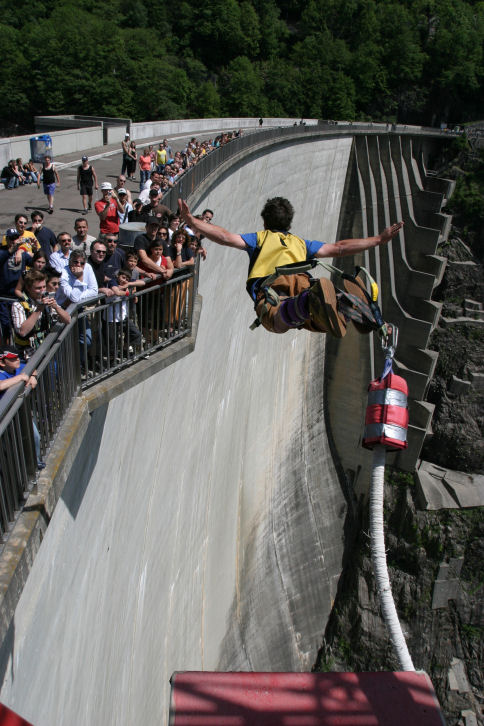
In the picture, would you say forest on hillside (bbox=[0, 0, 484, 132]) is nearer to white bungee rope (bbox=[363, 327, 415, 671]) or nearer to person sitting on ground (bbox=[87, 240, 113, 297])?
person sitting on ground (bbox=[87, 240, 113, 297])

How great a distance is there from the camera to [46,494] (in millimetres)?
3717

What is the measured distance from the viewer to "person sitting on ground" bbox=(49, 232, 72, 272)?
5.94 metres

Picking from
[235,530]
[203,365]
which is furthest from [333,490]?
[203,365]

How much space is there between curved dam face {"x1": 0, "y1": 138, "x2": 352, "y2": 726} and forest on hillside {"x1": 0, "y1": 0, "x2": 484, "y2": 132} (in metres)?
30.4

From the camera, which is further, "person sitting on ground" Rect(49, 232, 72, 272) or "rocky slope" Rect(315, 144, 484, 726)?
"rocky slope" Rect(315, 144, 484, 726)

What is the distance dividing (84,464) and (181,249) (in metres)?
3.04

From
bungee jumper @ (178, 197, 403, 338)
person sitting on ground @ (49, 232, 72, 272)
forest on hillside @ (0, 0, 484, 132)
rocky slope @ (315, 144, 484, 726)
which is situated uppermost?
forest on hillside @ (0, 0, 484, 132)

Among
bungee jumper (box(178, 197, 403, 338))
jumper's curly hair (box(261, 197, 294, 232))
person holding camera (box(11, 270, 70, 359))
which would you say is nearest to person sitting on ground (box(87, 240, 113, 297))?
person holding camera (box(11, 270, 70, 359))

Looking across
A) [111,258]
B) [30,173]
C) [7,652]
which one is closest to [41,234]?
[111,258]

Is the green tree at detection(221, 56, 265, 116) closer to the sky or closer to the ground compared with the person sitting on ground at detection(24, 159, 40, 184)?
closer to the sky

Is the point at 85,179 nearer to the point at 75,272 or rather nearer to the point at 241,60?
the point at 75,272

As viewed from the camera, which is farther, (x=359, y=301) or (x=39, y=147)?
(x=39, y=147)

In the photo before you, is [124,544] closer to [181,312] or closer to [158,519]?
[158,519]

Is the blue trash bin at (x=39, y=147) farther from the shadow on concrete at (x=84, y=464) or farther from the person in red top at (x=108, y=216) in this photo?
the shadow on concrete at (x=84, y=464)
